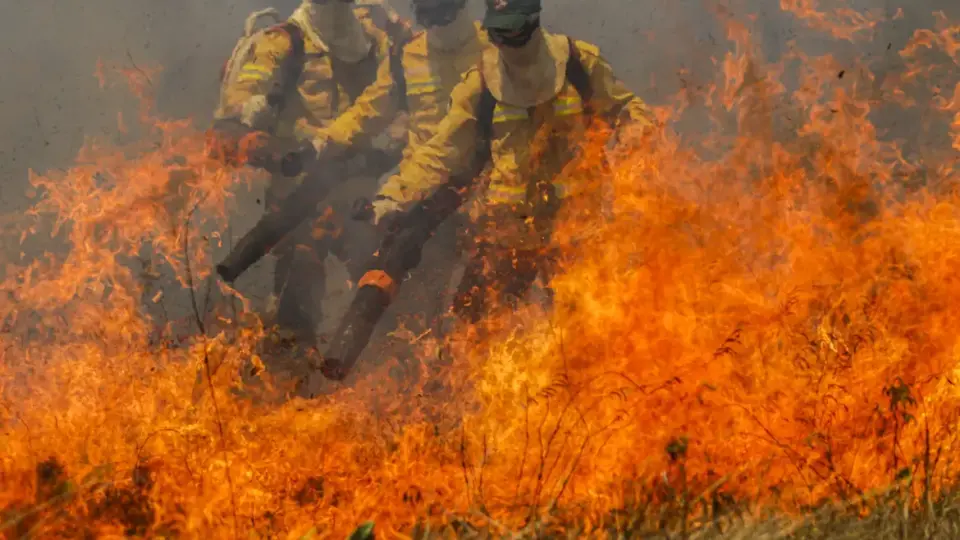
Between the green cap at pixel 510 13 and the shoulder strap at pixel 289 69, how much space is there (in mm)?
1082

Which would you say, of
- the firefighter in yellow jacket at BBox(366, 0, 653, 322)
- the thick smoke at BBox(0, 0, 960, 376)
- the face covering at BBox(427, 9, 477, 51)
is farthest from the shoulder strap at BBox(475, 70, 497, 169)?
the thick smoke at BBox(0, 0, 960, 376)

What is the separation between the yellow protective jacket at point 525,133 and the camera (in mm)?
3678

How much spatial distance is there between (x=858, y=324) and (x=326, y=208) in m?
2.45

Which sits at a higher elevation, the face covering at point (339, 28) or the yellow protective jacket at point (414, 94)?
the face covering at point (339, 28)

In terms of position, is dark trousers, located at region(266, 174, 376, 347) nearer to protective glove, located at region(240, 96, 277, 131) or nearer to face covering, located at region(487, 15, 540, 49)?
protective glove, located at region(240, 96, 277, 131)

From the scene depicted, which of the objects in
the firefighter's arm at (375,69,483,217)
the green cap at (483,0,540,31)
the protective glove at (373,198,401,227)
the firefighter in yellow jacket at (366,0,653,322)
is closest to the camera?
the green cap at (483,0,540,31)

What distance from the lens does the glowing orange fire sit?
2791 mm

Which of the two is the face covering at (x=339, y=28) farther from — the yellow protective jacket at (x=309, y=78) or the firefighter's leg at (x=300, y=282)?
the firefighter's leg at (x=300, y=282)

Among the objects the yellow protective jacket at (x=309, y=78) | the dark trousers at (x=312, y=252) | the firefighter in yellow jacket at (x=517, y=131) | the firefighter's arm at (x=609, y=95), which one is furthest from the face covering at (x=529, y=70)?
the dark trousers at (x=312, y=252)

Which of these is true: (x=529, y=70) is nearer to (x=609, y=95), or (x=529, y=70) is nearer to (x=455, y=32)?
(x=609, y=95)

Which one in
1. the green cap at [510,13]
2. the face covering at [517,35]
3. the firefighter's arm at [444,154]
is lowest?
the firefighter's arm at [444,154]

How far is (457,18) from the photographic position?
12.9ft

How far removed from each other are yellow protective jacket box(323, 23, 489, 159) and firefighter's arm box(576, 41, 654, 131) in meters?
0.49

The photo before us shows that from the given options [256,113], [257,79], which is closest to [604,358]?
→ [256,113]
